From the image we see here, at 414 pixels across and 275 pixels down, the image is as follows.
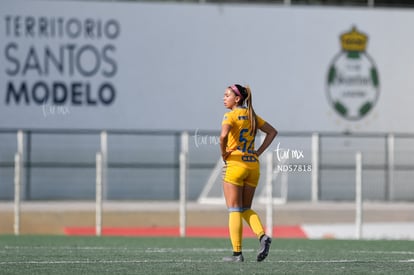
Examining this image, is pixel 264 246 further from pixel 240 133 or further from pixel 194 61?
pixel 194 61

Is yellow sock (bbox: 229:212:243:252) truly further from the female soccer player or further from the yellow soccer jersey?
the yellow soccer jersey

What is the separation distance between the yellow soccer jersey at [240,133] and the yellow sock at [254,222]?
65cm

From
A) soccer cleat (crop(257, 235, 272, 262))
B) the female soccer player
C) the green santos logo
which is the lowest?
soccer cleat (crop(257, 235, 272, 262))

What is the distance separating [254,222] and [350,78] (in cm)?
2238

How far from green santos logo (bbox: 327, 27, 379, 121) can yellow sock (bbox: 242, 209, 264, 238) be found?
2194cm

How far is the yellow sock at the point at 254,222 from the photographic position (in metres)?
13.8

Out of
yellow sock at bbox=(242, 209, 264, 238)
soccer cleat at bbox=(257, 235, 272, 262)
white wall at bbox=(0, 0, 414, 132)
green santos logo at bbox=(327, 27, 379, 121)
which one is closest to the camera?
soccer cleat at bbox=(257, 235, 272, 262)

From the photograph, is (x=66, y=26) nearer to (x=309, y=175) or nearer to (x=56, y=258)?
(x=309, y=175)

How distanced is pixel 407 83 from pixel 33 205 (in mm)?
12167

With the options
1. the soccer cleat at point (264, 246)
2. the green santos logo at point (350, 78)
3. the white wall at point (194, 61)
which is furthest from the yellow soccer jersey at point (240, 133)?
the green santos logo at point (350, 78)

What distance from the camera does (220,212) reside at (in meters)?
28.0

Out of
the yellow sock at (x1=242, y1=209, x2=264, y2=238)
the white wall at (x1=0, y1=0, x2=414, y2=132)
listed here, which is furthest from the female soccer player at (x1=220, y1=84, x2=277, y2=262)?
the white wall at (x1=0, y1=0, x2=414, y2=132)

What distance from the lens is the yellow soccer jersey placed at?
45.3 feet

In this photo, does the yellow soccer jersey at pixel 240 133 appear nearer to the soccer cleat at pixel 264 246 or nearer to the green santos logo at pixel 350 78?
the soccer cleat at pixel 264 246
